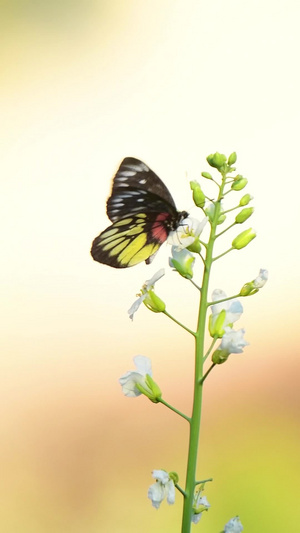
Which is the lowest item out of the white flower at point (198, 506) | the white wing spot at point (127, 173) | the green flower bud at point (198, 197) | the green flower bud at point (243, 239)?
the white flower at point (198, 506)

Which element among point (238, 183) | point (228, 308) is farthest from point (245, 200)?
point (228, 308)

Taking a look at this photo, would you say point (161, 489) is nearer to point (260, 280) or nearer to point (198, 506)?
point (198, 506)

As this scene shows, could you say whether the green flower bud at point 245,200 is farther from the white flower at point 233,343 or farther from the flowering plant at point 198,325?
the white flower at point 233,343

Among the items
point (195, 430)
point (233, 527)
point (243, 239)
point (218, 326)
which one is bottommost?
point (233, 527)

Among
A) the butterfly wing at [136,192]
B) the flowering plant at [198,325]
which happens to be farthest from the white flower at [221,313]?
the butterfly wing at [136,192]

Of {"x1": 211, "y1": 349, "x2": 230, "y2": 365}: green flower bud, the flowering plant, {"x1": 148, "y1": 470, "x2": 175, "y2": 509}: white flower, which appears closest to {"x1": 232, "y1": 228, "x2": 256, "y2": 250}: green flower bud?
the flowering plant

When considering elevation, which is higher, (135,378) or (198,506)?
(135,378)

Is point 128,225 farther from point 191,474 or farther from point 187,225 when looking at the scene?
point 191,474

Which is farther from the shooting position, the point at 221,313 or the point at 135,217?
the point at 135,217
